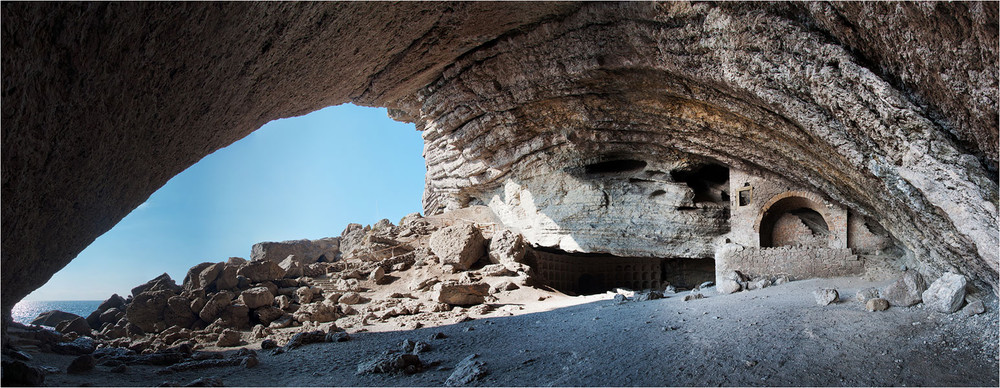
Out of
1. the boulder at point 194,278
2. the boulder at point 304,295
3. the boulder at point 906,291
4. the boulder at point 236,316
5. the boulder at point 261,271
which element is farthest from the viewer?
the boulder at point 261,271

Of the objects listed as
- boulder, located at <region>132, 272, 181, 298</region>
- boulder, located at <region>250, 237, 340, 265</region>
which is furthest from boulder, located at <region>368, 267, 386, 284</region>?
boulder, located at <region>132, 272, 181, 298</region>

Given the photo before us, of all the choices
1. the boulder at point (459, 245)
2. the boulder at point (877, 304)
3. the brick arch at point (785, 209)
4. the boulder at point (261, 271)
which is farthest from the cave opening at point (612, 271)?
the boulder at point (877, 304)

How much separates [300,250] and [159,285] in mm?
4863

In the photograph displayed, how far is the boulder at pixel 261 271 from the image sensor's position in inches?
448

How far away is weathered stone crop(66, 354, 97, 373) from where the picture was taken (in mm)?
5137

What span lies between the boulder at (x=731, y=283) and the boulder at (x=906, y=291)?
10.5 ft

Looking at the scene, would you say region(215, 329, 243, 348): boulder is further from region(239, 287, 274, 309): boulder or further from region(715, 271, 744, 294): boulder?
region(715, 271, 744, 294): boulder

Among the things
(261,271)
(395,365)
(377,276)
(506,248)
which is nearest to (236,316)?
(261,271)

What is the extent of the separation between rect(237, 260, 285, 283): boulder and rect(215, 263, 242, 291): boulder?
33 centimetres

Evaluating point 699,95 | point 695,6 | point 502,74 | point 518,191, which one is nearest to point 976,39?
point 695,6

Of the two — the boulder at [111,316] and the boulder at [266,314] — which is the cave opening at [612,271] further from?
the boulder at [111,316]

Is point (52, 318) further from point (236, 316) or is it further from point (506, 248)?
point (506, 248)

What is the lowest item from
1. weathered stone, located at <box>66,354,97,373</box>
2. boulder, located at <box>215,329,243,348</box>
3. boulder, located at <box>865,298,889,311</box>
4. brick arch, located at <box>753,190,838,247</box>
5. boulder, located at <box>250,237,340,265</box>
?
boulder, located at <box>215,329,243,348</box>

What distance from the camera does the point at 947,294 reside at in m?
6.23
